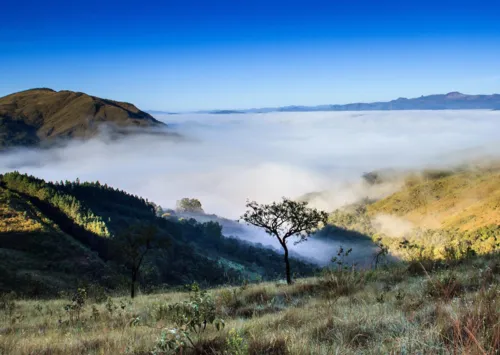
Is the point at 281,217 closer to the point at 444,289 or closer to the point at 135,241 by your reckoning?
the point at 135,241

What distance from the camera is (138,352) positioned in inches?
200

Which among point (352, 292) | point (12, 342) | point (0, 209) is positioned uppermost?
point (12, 342)

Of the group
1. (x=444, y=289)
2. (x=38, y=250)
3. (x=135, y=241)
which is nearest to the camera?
(x=444, y=289)

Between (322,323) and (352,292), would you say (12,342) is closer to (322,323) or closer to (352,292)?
(322,323)

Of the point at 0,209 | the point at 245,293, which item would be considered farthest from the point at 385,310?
the point at 0,209

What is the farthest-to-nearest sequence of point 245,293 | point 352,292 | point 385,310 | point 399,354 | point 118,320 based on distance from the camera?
point 245,293
point 352,292
point 118,320
point 385,310
point 399,354

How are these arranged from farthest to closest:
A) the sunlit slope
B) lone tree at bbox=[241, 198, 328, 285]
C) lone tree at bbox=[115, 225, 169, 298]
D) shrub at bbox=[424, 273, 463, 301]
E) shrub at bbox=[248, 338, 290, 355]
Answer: the sunlit slope < lone tree at bbox=[115, 225, 169, 298] < lone tree at bbox=[241, 198, 328, 285] < shrub at bbox=[424, 273, 463, 301] < shrub at bbox=[248, 338, 290, 355]

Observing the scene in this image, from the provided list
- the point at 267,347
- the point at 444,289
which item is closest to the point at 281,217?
the point at 444,289

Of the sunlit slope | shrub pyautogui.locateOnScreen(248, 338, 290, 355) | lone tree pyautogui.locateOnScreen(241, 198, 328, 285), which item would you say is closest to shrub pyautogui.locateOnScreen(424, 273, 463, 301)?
shrub pyautogui.locateOnScreen(248, 338, 290, 355)

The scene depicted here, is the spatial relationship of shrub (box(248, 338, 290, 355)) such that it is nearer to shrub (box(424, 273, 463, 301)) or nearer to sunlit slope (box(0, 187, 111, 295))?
shrub (box(424, 273, 463, 301))

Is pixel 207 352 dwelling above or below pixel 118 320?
above

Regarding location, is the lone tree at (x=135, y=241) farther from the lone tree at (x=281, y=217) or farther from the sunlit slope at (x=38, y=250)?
the sunlit slope at (x=38, y=250)

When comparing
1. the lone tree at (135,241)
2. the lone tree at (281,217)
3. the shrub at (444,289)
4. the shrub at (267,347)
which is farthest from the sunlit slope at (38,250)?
the shrub at (267,347)

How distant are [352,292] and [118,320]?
676 cm
